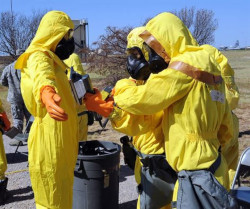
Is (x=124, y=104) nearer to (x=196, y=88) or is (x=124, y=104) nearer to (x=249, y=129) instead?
(x=196, y=88)

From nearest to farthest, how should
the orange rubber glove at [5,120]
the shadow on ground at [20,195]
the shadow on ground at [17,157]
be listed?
the orange rubber glove at [5,120], the shadow on ground at [20,195], the shadow on ground at [17,157]

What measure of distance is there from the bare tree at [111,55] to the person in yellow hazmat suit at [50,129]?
6.84 meters

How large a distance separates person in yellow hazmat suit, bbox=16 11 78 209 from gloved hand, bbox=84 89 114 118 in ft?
1.25

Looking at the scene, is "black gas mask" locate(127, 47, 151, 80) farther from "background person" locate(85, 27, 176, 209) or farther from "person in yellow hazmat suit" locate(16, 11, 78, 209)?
"person in yellow hazmat suit" locate(16, 11, 78, 209)

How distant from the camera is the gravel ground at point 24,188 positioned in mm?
4578

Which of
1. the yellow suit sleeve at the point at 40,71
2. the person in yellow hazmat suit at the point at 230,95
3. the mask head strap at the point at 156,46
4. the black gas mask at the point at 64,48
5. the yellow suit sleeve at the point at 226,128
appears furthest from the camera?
the person in yellow hazmat suit at the point at 230,95

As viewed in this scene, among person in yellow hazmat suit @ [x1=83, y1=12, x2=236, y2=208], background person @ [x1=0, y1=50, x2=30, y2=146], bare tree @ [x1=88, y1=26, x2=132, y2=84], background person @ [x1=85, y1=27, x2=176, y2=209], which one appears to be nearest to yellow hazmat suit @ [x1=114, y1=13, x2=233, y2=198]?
person in yellow hazmat suit @ [x1=83, y1=12, x2=236, y2=208]

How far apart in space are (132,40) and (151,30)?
0.62 metres

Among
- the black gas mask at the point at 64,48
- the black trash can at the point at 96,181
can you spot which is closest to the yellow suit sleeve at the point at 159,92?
the black gas mask at the point at 64,48

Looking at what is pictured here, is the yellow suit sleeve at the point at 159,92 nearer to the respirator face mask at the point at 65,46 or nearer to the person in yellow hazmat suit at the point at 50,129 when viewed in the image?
the person in yellow hazmat suit at the point at 50,129

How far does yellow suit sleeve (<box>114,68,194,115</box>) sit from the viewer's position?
2092mm

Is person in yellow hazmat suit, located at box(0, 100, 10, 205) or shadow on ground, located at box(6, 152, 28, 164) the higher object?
person in yellow hazmat suit, located at box(0, 100, 10, 205)

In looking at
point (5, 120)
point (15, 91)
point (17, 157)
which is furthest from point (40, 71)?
point (15, 91)

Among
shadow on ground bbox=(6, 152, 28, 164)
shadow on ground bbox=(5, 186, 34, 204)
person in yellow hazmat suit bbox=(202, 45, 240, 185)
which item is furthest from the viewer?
shadow on ground bbox=(6, 152, 28, 164)
